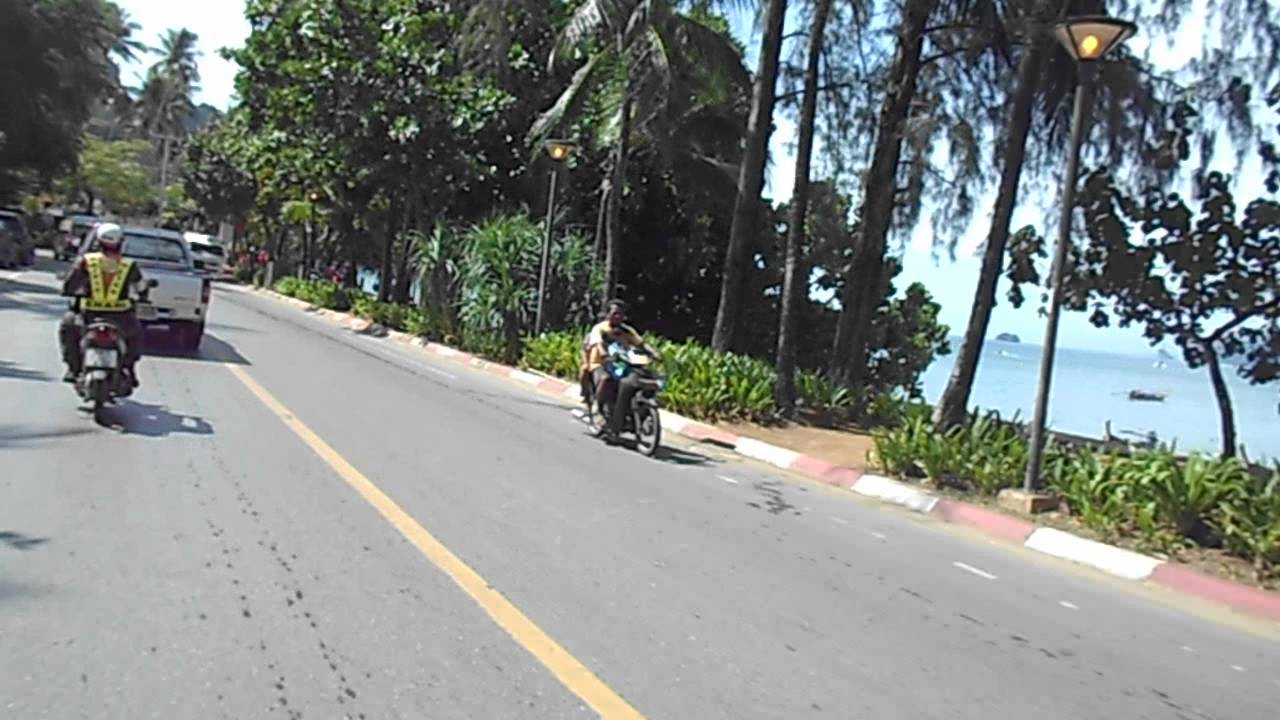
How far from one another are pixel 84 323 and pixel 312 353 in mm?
9589

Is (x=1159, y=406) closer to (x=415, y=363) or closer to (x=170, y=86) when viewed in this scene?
(x=415, y=363)

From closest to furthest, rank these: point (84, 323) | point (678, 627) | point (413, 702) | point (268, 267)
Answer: point (413, 702)
point (678, 627)
point (84, 323)
point (268, 267)

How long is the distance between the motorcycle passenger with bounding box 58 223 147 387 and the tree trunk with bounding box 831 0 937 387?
1153 centimetres

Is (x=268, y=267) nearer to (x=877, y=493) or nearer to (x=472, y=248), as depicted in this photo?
(x=472, y=248)

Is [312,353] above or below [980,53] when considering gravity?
below

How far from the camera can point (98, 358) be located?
1050cm

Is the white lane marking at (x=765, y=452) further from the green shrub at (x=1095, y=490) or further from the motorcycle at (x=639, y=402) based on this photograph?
the green shrub at (x=1095, y=490)

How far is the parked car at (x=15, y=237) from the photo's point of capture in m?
35.9

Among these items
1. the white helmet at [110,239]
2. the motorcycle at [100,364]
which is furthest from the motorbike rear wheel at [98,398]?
the white helmet at [110,239]

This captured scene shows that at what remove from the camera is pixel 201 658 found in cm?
505

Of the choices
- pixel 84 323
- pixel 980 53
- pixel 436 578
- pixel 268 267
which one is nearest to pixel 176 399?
pixel 84 323

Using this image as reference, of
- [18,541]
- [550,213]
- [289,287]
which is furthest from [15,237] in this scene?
[18,541]

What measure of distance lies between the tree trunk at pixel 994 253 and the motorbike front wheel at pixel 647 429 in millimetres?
3516

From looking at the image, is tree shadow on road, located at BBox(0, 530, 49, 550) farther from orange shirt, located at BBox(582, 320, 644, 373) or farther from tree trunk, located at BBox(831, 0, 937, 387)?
tree trunk, located at BBox(831, 0, 937, 387)
